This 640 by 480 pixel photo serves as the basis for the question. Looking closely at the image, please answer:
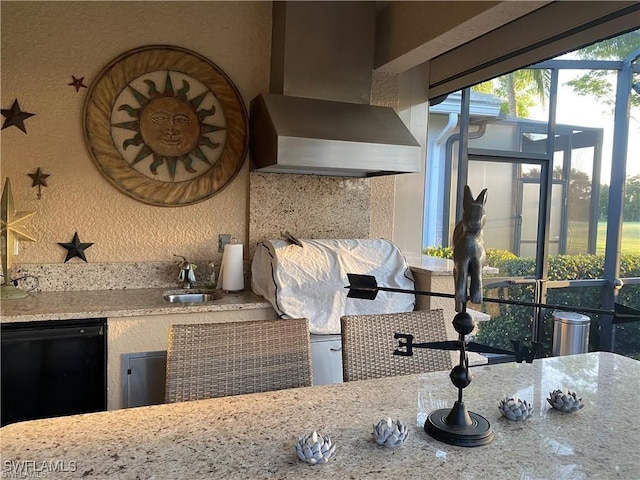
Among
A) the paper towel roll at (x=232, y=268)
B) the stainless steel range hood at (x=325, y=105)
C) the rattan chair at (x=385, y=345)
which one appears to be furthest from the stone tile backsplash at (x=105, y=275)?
the rattan chair at (x=385, y=345)

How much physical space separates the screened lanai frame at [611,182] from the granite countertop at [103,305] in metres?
2.26

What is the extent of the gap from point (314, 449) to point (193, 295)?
6.54 feet

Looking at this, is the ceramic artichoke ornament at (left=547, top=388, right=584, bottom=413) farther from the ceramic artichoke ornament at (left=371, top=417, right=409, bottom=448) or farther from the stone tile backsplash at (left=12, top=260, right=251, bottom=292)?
the stone tile backsplash at (left=12, top=260, right=251, bottom=292)

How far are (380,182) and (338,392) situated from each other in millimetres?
2194

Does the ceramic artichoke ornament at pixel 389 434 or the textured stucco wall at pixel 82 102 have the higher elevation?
the textured stucco wall at pixel 82 102

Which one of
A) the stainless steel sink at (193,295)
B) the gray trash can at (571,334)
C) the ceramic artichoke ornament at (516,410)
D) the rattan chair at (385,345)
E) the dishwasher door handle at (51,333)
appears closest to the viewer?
the ceramic artichoke ornament at (516,410)

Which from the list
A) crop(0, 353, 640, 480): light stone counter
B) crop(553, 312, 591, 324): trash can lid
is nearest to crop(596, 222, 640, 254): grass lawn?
crop(553, 312, 591, 324): trash can lid

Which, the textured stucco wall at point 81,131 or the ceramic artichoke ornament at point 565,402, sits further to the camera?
the textured stucco wall at point 81,131

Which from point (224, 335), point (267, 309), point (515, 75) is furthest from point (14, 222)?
point (515, 75)

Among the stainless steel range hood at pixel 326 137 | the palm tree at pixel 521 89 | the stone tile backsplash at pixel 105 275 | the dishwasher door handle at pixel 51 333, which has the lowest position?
the dishwasher door handle at pixel 51 333

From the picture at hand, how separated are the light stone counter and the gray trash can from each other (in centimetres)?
276

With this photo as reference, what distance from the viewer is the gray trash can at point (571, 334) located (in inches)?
157

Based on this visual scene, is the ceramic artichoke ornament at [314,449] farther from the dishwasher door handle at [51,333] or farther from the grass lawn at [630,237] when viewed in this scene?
the grass lawn at [630,237]

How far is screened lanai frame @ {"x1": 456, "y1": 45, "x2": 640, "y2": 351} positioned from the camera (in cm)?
399
